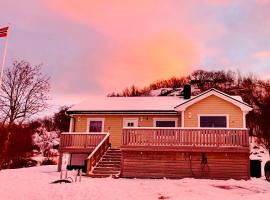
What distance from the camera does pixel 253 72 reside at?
2340 inches

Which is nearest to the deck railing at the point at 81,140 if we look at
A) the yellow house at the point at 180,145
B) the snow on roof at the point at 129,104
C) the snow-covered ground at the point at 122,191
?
the yellow house at the point at 180,145

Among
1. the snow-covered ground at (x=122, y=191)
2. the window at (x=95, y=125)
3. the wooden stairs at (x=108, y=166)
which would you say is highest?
the window at (x=95, y=125)

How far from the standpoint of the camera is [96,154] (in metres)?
18.8

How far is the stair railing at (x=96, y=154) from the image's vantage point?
17.7 m

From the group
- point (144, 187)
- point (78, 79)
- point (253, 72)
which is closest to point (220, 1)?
point (144, 187)

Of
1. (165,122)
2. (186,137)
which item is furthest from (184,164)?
(165,122)

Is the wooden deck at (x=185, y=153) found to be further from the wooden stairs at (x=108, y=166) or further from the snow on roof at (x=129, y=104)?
the snow on roof at (x=129, y=104)

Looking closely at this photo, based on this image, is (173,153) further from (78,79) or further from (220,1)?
(78,79)

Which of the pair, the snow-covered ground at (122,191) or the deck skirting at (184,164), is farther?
the deck skirting at (184,164)

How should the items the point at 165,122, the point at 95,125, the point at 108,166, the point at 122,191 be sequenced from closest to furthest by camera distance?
the point at 122,191 → the point at 108,166 → the point at 165,122 → the point at 95,125

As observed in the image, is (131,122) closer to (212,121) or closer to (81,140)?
(81,140)

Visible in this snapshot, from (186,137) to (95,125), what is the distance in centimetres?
834

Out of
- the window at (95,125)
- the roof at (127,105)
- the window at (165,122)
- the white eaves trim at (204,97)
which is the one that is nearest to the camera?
the white eaves trim at (204,97)

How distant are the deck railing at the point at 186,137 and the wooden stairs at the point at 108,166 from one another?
1671 millimetres
